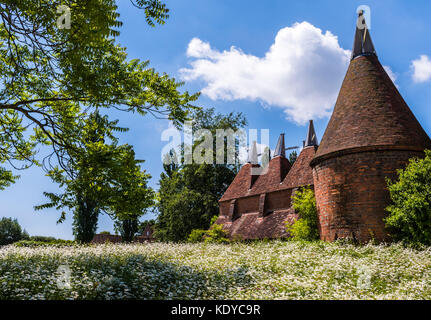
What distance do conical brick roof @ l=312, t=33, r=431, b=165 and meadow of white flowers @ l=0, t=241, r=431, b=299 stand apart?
14.0 feet

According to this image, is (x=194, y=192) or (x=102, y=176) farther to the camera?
(x=194, y=192)

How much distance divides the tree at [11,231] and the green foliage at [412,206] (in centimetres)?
3897

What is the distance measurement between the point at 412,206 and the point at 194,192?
2156cm

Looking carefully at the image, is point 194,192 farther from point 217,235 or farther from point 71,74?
point 71,74

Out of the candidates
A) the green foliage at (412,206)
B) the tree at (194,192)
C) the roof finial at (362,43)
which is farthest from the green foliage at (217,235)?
the roof finial at (362,43)

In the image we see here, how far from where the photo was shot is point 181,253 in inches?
496

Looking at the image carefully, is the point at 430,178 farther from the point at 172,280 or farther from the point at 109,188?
the point at 109,188

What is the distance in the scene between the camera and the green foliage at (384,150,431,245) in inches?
425

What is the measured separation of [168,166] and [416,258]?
32.2 metres

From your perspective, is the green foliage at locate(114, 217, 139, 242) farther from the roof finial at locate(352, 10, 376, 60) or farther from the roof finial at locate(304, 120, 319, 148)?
the roof finial at locate(352, 10, 376, 60)

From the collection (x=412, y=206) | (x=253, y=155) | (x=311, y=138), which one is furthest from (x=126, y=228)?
(x=412, y=206)

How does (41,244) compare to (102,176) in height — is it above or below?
below

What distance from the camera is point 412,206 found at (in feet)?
35.3

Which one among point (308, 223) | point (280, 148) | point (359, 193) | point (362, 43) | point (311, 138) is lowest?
point (308, 223)
